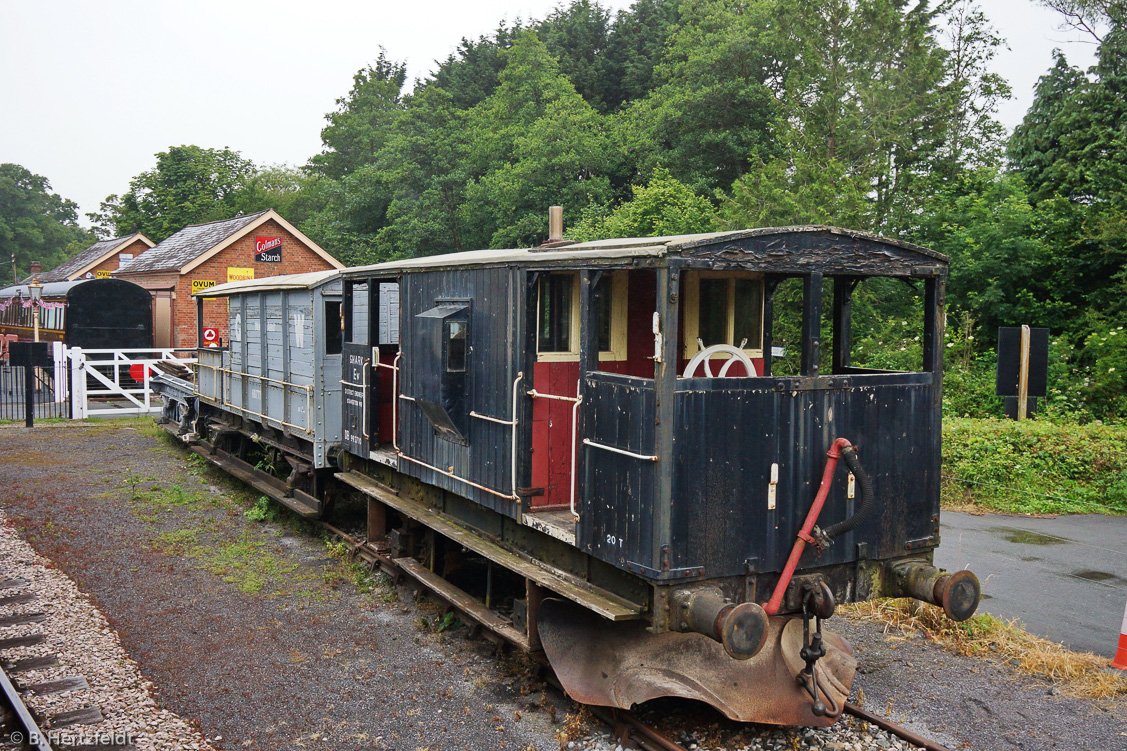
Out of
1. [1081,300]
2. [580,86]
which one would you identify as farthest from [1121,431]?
[580,86]

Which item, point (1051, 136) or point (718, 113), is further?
point (718, 113)

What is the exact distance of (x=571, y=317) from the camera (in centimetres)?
636

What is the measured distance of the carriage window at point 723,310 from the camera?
20.3 ft

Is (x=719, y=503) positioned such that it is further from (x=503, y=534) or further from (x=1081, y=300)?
(x=1081, y=300)

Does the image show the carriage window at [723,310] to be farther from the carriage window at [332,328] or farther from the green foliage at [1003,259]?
the green foliage at [1003,259]

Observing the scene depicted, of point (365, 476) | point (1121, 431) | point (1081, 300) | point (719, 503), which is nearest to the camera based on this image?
point (719, 503)

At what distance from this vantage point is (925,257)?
5750 millimetres

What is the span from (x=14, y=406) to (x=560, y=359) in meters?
19.7

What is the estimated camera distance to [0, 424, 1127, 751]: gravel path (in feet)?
18.1

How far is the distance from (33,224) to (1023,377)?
83428 millimetres

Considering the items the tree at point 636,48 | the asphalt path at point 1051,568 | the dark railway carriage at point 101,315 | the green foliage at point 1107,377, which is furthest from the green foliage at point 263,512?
the tree at point 636,48

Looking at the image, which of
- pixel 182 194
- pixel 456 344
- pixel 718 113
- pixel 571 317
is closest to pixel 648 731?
pixel 571 317

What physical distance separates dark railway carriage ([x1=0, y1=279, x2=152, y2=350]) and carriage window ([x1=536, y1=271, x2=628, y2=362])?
20.6 m

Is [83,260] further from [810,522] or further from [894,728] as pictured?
[894,728]
